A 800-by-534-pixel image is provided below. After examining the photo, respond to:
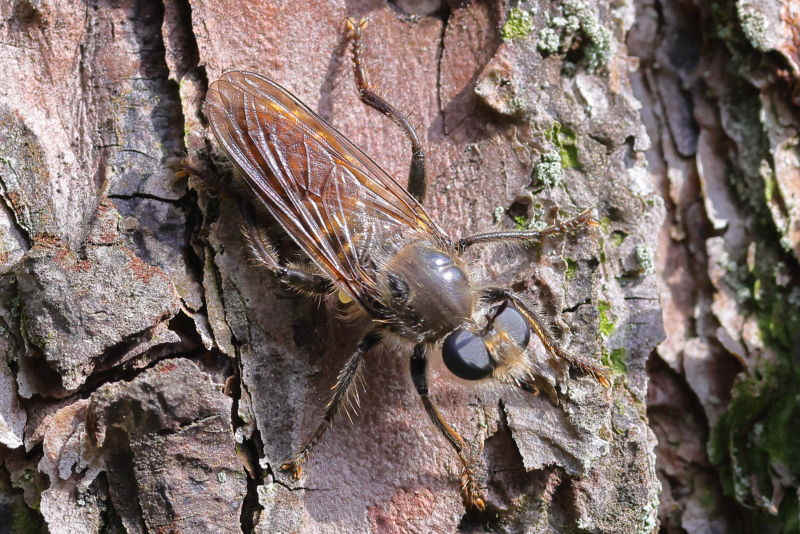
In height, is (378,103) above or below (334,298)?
above

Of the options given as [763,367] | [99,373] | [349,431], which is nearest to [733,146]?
[763,367]

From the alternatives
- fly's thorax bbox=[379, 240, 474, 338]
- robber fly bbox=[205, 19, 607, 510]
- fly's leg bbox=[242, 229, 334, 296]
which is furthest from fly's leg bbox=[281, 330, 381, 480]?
fly's leg bbox=[242, 229, 334, 296]

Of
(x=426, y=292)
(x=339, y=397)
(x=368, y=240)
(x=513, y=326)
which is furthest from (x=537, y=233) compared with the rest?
(x=339, y=397)

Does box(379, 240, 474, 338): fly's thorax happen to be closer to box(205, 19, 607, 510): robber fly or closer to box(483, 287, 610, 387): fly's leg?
box(205, 19, 607, 510): robber fly

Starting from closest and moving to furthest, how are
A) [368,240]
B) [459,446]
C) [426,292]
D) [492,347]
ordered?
1. [459,446]
2. [492,347]
3. [426,292]
4. [368,240]

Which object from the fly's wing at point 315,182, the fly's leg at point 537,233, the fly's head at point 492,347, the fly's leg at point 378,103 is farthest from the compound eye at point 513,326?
the fly's leg at point 378,103

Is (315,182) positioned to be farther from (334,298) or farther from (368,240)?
(334,298)

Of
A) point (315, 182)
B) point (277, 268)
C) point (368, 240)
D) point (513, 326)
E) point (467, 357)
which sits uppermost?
point (315, 182)
